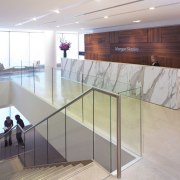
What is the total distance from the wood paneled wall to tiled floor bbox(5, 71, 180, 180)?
2.91m

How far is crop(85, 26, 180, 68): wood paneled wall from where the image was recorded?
25.6 ft

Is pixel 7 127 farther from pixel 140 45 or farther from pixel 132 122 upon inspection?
pixel 132 122

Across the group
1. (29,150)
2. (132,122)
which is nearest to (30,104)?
(29,150)

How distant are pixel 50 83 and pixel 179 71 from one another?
4.72 m

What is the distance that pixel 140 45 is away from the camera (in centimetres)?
896

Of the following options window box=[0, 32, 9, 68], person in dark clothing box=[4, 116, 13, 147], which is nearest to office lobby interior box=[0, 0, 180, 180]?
person in dark clothing box=[4, 116, 13, 147]

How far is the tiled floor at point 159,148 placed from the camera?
3.06 meters

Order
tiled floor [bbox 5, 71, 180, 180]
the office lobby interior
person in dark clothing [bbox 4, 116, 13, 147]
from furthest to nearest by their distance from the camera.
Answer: person in dark clothing [bbox 4, 116, 13, 147]
the office lobby interior
tiled floor [bbox 5, 71, 180, 180]

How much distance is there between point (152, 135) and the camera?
4.36 m

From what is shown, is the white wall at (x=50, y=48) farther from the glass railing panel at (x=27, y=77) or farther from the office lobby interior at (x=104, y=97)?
the glass railing panel at (x=27, y=77)

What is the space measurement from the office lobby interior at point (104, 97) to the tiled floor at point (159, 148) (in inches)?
0.6

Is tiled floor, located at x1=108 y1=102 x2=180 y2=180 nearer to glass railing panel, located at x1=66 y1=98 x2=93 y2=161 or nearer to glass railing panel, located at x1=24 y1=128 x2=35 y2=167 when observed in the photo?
glass railing panel, located at x1=66 y1=98 x2=93 y2=161

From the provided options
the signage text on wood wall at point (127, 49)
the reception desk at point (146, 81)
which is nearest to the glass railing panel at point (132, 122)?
the reception desk at point (146, 81)

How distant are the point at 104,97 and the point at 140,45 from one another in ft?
19.4
